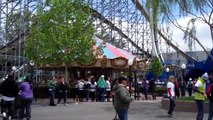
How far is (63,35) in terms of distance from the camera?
24.7 meters

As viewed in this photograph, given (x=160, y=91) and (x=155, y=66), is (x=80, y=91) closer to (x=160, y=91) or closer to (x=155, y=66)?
(x=160, y=91)

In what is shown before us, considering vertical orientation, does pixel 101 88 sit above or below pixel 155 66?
below

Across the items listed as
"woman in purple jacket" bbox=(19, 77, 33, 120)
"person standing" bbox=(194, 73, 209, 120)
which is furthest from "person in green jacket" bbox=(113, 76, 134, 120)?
"woman in purple jacket" bbox=(19, 77, 33, 120)

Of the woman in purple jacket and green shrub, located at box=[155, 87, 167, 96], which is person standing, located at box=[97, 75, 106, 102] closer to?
green shrub, located at box=[155, 87, 167, 96]

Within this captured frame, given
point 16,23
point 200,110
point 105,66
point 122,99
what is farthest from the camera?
point 16,23

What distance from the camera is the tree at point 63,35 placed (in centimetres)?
2478

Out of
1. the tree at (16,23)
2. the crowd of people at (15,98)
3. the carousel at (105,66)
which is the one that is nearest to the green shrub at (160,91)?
the carousel at (105,66)

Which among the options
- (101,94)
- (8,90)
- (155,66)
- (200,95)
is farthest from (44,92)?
(200,95)

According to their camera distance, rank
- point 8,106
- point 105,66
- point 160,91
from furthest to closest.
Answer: point 160,91
point 105,66
point 8,106

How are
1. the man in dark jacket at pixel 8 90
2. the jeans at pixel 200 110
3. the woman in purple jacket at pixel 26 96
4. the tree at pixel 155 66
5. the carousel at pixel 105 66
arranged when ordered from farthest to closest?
the tree at pixel 155 66, the carousel at pixel 105 66, the woman in purple jacket at pixel 26 96, the man in dark jacket at pixel 8 90, the jeans at pixel 200 110

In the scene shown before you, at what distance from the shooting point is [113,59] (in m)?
31.3

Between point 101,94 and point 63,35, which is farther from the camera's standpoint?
point 101,94

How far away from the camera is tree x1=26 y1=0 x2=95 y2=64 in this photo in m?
24.8

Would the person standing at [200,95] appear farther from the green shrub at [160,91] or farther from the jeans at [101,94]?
the green shrub at [160,91]
